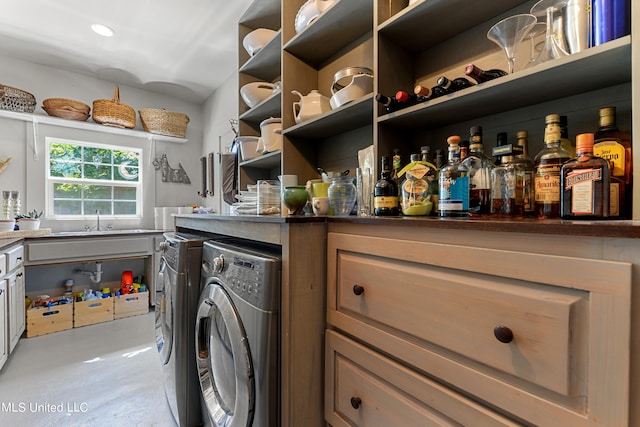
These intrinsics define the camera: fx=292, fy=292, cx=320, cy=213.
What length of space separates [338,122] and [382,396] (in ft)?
3.90

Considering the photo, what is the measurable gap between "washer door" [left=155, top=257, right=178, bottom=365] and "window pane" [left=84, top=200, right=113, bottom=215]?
7.80 feet

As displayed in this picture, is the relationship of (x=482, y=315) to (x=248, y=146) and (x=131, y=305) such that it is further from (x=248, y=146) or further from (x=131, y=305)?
(x=131, y=305)

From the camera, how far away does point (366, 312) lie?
84 cm

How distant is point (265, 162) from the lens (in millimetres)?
2127

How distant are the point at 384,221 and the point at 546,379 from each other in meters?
0.44

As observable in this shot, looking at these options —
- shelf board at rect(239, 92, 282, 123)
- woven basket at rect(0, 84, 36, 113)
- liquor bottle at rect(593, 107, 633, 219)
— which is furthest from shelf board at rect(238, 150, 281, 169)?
woven basket at rect(0, 84, 36, 113)

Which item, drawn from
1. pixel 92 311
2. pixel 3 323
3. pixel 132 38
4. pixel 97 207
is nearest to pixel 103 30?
pixel 132 38

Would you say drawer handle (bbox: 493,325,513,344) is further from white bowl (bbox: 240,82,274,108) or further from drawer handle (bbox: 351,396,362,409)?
white bowl (bbox: 240,82,274,108)

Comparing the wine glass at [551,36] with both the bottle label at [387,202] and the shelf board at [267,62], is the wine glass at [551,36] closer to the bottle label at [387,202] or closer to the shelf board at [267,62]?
the bottle label at [387,202]

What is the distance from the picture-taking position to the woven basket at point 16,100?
272 cm

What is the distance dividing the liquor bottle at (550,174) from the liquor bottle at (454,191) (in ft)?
0.58

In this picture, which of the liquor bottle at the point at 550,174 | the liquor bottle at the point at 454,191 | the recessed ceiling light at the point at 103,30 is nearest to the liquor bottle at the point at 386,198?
the liquor bottle at the point at 454,191

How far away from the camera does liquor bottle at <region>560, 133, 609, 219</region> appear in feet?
2.03

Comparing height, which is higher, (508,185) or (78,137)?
(78,137)
